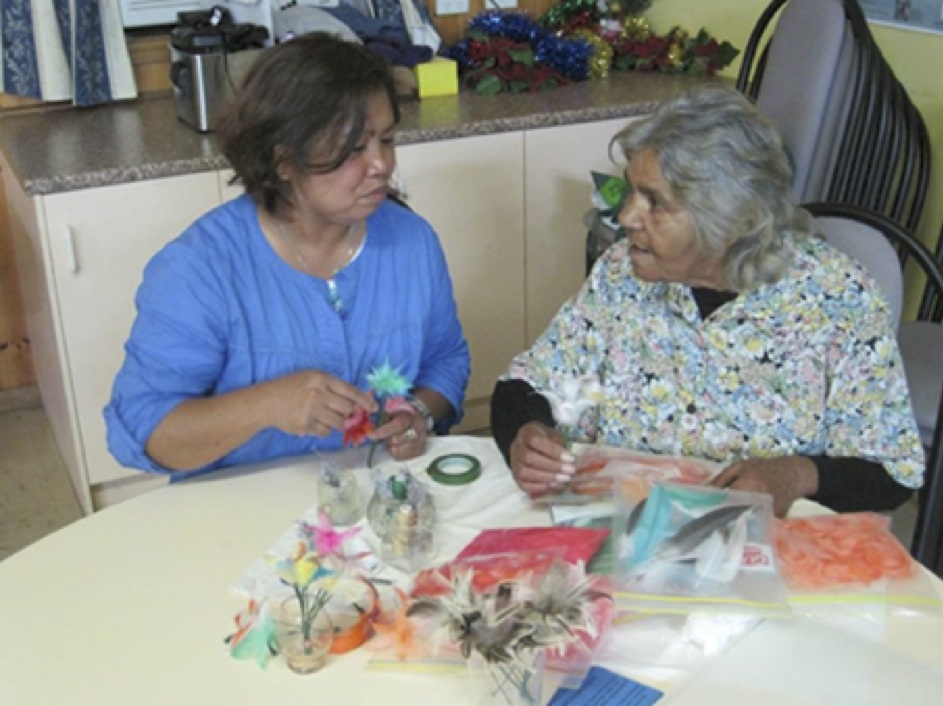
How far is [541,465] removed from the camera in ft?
5.05

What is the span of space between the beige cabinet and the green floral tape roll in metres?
1.31

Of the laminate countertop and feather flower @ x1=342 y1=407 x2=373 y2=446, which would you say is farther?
the laminate countertop

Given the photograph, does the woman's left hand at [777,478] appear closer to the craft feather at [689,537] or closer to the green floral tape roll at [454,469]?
the craft feather at [689,537]

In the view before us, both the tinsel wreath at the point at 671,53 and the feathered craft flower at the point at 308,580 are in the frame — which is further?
the tinsel wreath at the point at 671,53

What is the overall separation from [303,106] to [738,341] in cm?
71

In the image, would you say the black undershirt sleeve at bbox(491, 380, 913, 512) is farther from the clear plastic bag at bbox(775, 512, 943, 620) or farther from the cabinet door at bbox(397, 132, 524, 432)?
the cabinet door at bbox(397, 132, 524, 432)

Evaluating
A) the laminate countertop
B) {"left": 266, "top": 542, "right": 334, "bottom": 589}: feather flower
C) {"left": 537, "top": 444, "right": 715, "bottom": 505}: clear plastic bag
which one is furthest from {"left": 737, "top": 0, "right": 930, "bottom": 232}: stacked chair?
{"left": 266, "top": 542, "right": 334, "bottom": 589}: feather flower

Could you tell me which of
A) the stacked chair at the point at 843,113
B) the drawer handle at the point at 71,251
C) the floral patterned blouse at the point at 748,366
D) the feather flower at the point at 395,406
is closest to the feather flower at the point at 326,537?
the feather flower at the point at 395,406

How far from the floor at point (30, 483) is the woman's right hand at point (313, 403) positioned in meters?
1.47

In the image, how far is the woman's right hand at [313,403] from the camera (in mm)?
1565

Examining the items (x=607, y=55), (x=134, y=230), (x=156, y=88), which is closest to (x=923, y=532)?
(x=134, y=230)

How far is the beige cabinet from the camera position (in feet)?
8.61

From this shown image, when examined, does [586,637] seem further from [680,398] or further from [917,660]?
[680,398]

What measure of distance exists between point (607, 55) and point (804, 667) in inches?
99.7
